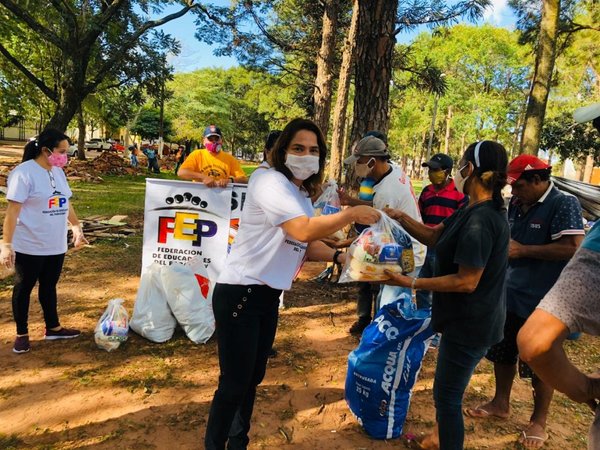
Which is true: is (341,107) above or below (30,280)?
above

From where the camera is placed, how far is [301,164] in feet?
6.97

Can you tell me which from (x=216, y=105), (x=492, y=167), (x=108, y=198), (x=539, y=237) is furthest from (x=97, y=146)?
(x=492, y=167)

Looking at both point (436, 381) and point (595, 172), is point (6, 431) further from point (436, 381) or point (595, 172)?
point (595, 172)

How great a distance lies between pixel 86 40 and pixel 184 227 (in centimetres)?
871

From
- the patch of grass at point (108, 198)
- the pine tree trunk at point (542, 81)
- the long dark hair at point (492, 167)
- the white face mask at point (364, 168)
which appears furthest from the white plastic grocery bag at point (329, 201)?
the patch of grass at point (108, 198)

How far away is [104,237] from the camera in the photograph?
7773 mm

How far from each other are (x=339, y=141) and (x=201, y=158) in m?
4.38

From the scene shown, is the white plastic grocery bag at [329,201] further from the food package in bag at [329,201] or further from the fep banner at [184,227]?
the fep banner at [184,227]

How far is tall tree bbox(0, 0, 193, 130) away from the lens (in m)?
10.6

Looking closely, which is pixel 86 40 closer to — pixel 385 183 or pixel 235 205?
pixel 235 205

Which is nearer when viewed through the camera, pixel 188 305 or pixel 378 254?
pixel 378 254

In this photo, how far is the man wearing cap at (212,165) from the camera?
461 cm

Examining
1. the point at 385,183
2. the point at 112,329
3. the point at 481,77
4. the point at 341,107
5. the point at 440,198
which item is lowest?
the point at 112,329

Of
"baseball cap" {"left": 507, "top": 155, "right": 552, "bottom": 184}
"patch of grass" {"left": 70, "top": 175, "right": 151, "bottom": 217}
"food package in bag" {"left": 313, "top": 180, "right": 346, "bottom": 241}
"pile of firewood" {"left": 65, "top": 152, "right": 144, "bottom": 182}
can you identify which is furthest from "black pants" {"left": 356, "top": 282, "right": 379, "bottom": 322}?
"pile of firewood" {"left": 65, "top": 152, "right": 144, "bottom": 182}
